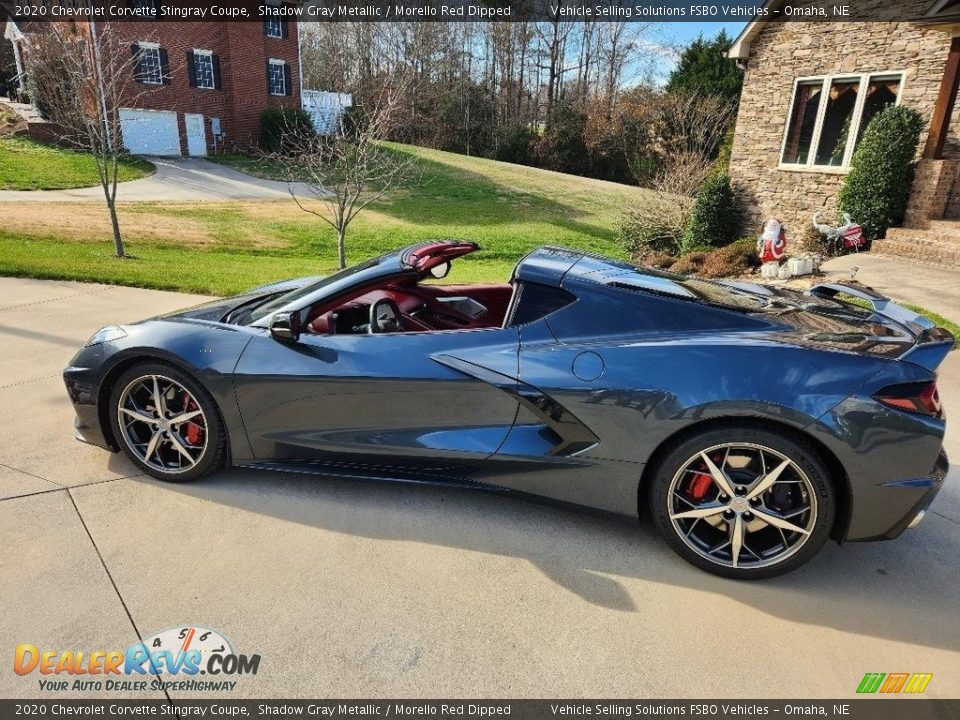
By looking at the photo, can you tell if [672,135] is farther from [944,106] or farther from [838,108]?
[944,106]

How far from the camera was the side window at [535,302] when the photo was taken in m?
2.80

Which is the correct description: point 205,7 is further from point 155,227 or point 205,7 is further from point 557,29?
point 557,29

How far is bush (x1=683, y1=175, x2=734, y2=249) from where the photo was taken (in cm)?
1477

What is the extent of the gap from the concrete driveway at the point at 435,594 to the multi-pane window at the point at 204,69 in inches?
1260

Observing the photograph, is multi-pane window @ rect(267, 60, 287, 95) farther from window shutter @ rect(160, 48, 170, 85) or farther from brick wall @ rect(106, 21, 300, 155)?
window shutter @ rect(160, 48, 170, 85)

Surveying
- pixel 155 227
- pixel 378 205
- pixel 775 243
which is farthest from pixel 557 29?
pixel 775 243

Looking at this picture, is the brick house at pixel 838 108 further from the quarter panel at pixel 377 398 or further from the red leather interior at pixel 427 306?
the quarter panel at pixel 377 398

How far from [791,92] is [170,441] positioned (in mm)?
15221

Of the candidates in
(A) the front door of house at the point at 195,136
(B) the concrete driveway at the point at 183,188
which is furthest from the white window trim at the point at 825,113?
(A) the front door of house at the point at 195,136

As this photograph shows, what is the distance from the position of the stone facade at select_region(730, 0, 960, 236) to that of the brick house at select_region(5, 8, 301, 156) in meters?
24.2

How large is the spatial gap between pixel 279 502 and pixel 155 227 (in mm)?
15738

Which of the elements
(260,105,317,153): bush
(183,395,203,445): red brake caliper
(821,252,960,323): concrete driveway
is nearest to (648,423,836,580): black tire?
(183,395,203,445): red brake caliper

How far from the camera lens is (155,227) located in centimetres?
1641

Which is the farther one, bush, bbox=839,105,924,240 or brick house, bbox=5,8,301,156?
brick house, bbox=5,8,301,156
